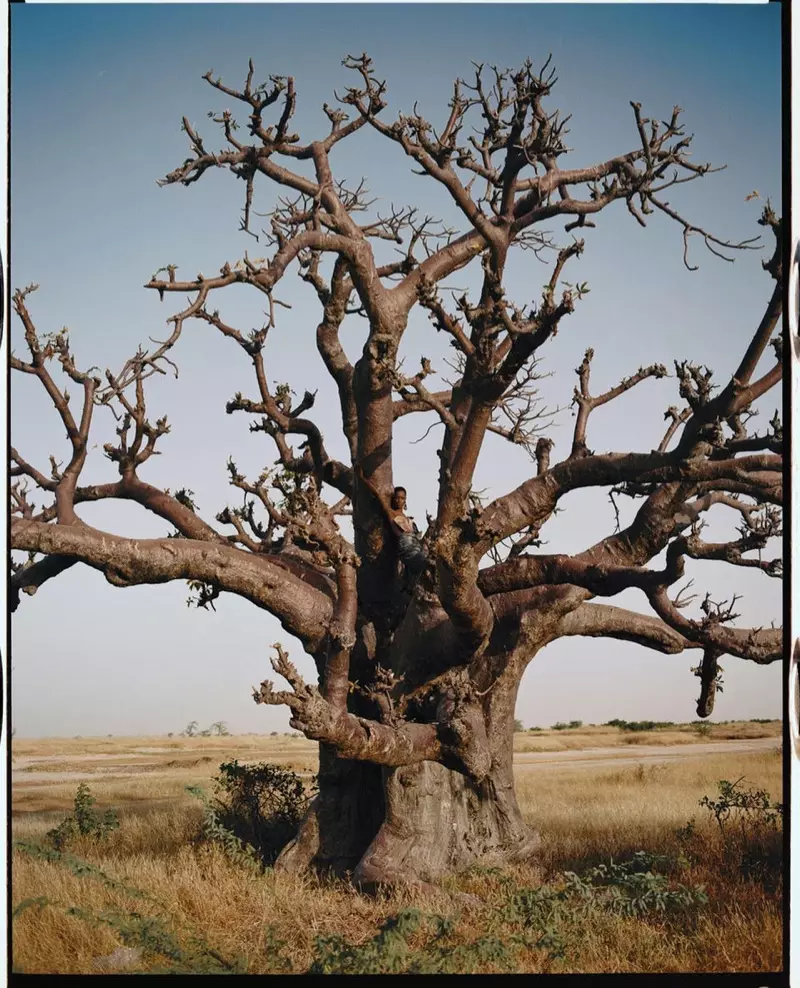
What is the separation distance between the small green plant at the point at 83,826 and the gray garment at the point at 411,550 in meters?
4.01

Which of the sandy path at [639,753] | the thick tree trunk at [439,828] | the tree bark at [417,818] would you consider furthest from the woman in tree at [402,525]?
the sandy path at [639,753]

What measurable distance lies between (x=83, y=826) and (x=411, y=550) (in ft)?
14.4

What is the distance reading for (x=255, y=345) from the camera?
9.29 metres

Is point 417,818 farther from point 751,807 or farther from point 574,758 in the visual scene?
point 574,758

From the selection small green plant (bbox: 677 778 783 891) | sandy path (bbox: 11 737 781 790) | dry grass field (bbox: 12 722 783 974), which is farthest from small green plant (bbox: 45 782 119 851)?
sandy path (bbox: 11 737 781 790)

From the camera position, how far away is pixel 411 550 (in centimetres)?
912

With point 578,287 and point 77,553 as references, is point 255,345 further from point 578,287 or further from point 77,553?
point 578,287

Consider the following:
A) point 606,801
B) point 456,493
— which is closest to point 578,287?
point 456,493

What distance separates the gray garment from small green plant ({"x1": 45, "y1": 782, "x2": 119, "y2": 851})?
4010 mm

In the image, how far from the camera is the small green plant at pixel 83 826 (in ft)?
35.6

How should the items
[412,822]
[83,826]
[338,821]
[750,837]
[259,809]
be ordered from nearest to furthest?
[412,822], [338,821], [750,837], [259,809], [83,826]

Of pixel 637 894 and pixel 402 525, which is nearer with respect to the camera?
pixel 637 894

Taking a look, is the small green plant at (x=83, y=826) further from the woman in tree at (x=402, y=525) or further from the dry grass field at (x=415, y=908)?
the woman in tree at (x=402, y=525)

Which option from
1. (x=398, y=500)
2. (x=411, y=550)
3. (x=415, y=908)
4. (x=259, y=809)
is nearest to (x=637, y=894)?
(x=415, y=908)
